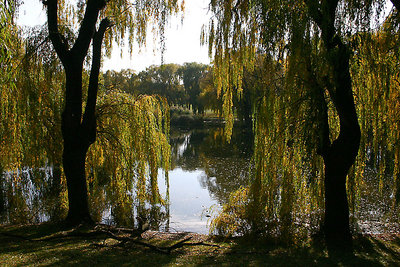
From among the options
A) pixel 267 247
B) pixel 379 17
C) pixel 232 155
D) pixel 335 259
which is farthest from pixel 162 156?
pixel 232 155

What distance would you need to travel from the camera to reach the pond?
7.32 meters

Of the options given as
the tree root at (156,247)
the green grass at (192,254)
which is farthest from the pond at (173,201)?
the green grass at (192,254)

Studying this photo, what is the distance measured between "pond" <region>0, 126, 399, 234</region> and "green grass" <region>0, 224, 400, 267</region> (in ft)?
4.12

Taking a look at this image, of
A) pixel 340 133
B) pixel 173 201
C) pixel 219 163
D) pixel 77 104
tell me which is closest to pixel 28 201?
pixel 173 201

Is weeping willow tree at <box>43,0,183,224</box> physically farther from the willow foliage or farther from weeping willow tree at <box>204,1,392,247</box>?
weeping willow tree at <box>204,1,392,247</box>

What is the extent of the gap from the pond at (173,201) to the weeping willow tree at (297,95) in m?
0.80

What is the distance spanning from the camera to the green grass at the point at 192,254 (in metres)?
4.32

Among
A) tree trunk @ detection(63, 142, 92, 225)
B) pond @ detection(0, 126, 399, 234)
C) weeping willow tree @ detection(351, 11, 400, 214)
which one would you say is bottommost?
pond @ detection(0, 126, 399, 234)

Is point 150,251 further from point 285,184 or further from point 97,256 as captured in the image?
point 285,184

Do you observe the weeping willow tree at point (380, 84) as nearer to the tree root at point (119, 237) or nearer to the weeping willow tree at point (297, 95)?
the weeping willow tree at point (297, 95)

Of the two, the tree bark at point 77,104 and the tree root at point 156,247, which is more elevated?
the tree bark at point 77,104

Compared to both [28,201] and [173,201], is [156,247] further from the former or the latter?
[28,201]

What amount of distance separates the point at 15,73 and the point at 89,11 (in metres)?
1.79

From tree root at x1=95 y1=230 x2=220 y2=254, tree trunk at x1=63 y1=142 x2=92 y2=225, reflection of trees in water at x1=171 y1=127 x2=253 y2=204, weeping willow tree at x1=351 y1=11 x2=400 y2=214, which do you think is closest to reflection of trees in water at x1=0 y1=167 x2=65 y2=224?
tree trunk at x1=63 y1=142 x2=92 y2=225
